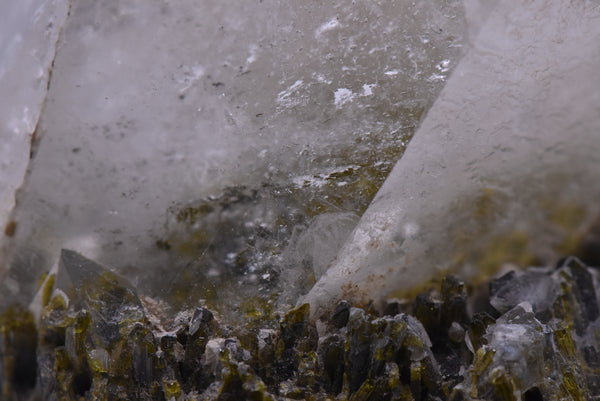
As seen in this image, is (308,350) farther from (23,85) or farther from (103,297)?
(23,85)

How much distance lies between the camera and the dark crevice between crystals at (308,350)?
2.76 feet

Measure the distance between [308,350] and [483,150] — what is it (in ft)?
1.70

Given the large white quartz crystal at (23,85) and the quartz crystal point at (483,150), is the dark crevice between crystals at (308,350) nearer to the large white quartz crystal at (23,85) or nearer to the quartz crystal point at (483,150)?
the quartz crystal point at (483,150)

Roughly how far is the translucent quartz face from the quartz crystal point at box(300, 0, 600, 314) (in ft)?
0.15

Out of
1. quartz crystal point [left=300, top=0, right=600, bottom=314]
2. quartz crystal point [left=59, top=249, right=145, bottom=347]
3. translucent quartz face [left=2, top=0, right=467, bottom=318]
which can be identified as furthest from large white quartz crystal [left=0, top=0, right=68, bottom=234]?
quartz crystal point [left=300, top=0, right=600, bottom=314]

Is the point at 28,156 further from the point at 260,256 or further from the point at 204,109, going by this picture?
the point at 260,256

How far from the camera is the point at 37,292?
1.13 metres

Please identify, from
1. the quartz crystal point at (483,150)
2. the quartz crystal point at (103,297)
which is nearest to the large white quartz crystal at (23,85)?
the quartz crystal point at (103,297)

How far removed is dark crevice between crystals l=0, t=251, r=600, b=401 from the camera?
0.84 meters

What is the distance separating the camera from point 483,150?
106 centimetres

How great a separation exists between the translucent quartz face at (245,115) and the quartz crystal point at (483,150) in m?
0.05

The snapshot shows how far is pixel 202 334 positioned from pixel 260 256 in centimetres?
18

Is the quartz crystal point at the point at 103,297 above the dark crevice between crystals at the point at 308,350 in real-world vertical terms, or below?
above

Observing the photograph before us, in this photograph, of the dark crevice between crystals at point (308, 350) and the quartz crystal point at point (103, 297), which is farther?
the quartz crystal point at point (103, 297)
